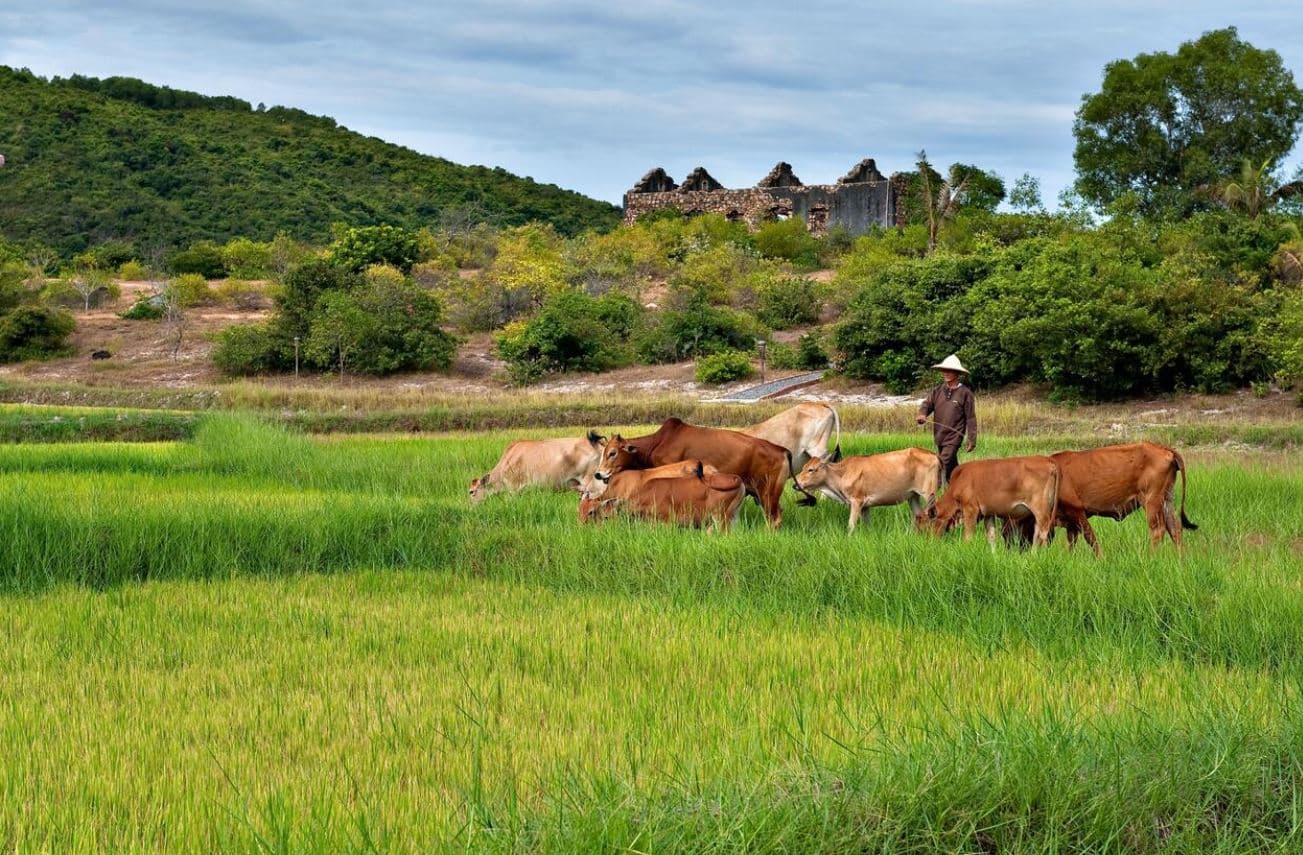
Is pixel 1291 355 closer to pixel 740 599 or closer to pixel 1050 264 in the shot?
pixel 1050 264

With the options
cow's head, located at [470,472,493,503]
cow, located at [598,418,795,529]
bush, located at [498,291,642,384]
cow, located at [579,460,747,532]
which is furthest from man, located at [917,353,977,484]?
bush, located at [498,291,642,384]

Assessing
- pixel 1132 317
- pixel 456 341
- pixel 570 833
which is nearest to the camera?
pixel 570 833

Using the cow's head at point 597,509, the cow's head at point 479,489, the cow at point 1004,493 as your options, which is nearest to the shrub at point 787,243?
the cow's head at point 479,489

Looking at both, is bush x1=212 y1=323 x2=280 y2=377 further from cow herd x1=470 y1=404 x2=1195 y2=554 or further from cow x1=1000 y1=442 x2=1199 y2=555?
cow x1=1000 y1=442 x2=1199 y2=555

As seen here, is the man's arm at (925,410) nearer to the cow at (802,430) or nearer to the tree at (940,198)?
the cow at (802,430)

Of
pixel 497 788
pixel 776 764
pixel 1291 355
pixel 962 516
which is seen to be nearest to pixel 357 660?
pixel 497 788

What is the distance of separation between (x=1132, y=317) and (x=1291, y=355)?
361cm

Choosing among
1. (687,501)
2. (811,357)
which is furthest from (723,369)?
(687,501)

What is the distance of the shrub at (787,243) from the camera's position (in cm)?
5291

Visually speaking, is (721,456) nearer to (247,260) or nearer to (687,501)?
(687,501)

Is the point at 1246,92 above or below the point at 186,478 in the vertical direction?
above

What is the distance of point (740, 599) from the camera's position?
317 inches

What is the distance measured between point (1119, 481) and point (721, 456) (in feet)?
11.0

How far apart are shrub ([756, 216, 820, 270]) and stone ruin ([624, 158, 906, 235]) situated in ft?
10.7
